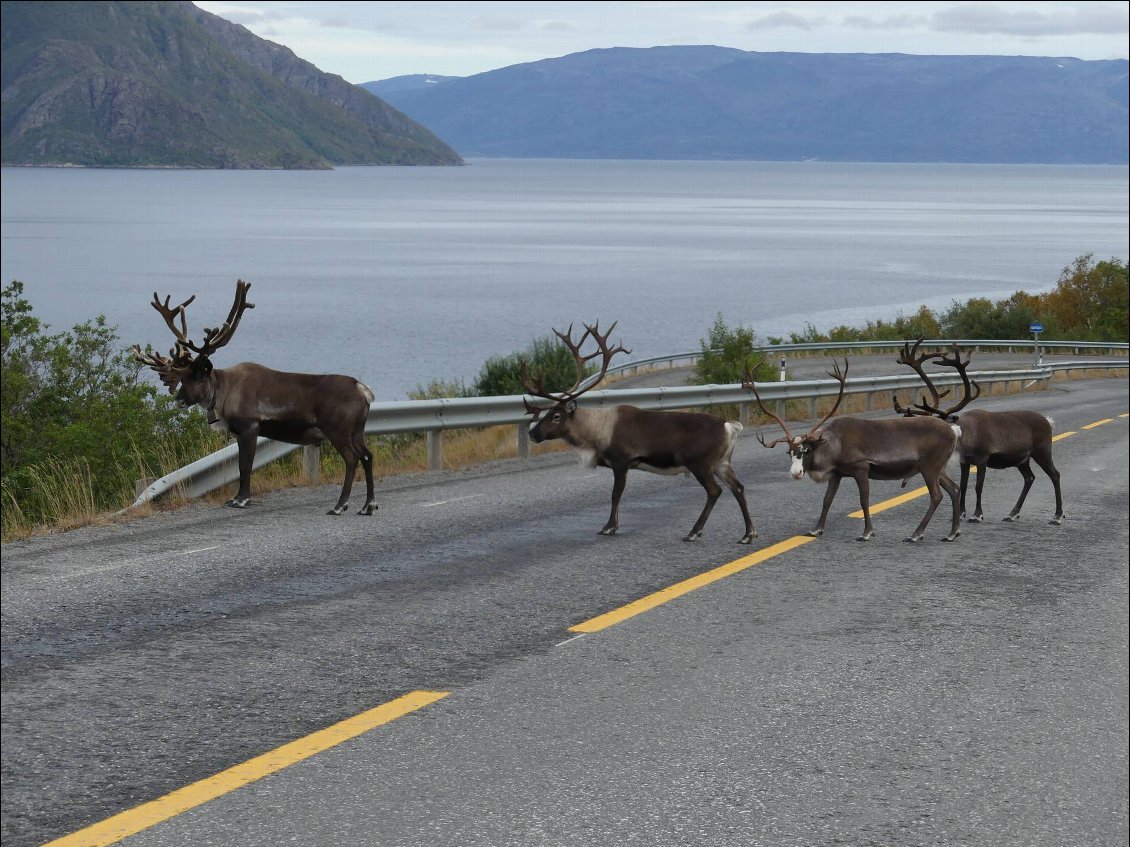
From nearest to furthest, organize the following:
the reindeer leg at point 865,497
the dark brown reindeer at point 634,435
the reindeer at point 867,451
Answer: the reindeer at point 867,451 < the reindeer leg at point 865,497 < the dark brown reindeer at point 634,435

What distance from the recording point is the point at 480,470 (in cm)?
1639

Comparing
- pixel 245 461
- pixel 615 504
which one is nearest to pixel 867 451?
pixel 615 504

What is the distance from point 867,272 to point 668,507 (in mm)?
126123

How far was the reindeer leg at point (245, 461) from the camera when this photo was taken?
38.6ft

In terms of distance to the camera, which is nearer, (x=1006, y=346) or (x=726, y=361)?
(x=1006, y=346)

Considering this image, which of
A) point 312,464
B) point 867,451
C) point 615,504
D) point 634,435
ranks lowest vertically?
point 312,464

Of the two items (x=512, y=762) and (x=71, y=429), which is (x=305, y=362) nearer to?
(x=71, y=429)

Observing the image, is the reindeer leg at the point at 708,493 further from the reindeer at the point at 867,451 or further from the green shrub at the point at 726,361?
the green shrub at the point at 726,361

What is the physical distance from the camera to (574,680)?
698cm

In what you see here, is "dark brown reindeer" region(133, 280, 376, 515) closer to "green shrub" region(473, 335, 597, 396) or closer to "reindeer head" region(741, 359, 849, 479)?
"reindeer head" region(741, 359, 849, 479)

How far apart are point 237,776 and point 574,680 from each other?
6.63 ft

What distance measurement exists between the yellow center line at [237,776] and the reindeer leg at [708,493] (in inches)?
148

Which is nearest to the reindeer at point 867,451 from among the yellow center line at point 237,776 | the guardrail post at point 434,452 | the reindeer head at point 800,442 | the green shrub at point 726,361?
the reindeer head at point 800,442

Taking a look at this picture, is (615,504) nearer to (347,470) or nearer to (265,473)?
(347,470)
